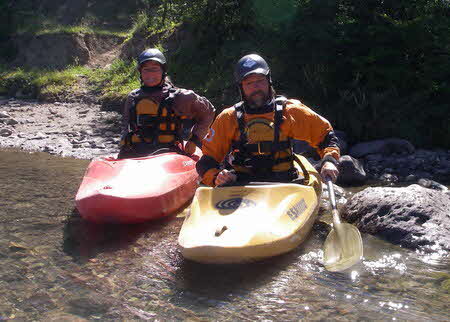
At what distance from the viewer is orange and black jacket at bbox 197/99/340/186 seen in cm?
410

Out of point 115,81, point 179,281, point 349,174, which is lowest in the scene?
point 349,174

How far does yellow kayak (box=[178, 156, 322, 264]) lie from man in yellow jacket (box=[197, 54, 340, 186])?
252mm

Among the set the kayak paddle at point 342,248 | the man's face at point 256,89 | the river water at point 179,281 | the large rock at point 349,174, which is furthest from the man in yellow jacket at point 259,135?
the large rock at point 349,174

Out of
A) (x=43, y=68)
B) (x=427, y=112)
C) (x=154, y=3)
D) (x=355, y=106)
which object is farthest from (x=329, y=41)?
(x=43, y=68)

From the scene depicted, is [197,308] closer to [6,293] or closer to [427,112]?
[6,293]

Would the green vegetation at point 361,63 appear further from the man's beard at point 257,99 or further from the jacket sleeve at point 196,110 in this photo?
the man's beard at point 257,99

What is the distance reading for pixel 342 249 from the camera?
11.7ft

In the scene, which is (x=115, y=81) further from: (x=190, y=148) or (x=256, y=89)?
(x=256, y=89)

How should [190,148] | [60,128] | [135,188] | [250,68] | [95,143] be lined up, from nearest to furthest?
[250,68] → [135,188] → [190,148] → [95,143] → [60,128]

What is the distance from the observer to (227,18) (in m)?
9.95

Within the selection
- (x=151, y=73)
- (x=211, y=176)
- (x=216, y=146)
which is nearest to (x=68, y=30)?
(x=151, y=73)

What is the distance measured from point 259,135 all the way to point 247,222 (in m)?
0.90

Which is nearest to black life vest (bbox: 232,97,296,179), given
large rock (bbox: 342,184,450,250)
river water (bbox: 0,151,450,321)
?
river water (bbox: 0,151,450,321)

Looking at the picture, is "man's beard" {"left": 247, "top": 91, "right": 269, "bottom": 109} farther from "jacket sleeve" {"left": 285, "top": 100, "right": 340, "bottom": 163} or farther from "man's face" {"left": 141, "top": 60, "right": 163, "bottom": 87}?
"man's face" {"left": 141, "top": 60, "right": 163, "bottom": 87}
